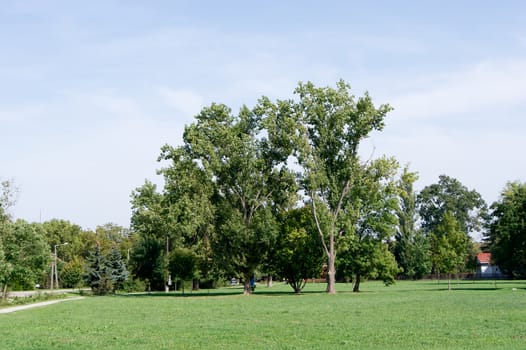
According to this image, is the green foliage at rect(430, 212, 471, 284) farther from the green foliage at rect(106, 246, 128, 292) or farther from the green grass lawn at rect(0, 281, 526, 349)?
the green grass lawn at rect(0, 281, 526, 349)

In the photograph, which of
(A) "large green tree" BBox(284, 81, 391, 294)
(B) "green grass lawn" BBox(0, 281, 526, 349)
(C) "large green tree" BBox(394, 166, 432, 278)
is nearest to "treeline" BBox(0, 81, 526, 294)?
(A) "large green tree" BBox(284, 81, 391, 294)

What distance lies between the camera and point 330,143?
55656 mm

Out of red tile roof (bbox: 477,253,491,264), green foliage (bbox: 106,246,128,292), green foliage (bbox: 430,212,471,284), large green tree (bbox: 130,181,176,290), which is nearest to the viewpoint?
green foliage (bbox: 430,212,471,284)

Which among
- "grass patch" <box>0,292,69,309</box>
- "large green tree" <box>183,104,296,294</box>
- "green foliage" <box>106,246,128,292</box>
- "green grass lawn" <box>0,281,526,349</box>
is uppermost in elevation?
"large green tree" <box>183,104,296,294</box>

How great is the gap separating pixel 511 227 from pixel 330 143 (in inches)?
800

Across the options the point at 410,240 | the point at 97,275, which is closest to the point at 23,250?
the point at 97,275

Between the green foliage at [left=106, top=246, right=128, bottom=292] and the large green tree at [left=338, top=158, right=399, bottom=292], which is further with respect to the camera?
the green foliage at [left=106, top=246, right=128, bottom=292]

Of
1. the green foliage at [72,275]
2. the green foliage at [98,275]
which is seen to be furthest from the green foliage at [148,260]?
the green foliage at [72,275]

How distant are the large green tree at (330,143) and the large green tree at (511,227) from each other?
16736mm

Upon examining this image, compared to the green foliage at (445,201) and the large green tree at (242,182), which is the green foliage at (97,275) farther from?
the green foliage at (445,201)

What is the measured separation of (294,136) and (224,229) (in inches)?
421

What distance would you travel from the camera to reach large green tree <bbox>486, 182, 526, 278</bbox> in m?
59.8

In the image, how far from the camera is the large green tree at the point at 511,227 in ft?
196

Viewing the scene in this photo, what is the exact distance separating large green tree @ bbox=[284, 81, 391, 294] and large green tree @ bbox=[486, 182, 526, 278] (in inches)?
659
